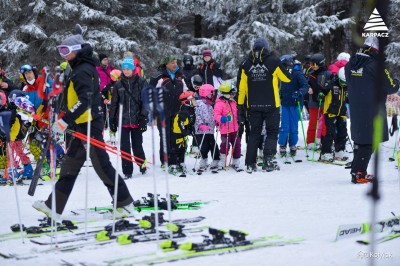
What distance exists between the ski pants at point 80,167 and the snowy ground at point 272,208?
1.98 feet

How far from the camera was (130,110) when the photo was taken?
999cm

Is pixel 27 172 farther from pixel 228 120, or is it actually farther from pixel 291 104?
pixel 291 104

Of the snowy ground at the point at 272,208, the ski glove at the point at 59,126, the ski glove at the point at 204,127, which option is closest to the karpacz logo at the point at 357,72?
the snowy ground at the point at 272,208

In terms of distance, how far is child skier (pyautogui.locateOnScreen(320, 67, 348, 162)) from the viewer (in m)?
11.1

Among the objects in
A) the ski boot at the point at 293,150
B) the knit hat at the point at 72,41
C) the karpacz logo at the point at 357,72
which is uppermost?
the knit hat at the point at 72,41

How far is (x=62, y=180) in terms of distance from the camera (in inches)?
250

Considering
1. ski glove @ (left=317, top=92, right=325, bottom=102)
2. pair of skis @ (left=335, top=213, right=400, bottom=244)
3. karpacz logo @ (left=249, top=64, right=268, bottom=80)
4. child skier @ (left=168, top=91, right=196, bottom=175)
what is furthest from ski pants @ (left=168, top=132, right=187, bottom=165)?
pair of skis @ (left=335, top=213, right=400, bottom=244)

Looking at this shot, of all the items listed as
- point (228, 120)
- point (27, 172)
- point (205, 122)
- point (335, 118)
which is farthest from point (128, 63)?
point (335, 118)

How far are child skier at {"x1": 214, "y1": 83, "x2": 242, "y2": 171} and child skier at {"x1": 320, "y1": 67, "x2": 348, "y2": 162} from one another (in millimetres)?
1782

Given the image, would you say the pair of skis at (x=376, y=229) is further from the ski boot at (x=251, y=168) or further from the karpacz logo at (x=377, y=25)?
the ski boot at (x=251, y=168)

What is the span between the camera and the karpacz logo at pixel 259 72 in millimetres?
10148

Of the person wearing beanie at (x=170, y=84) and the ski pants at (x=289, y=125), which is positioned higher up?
the person wearing beanie at (x=170, y=84)

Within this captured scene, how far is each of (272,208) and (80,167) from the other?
223cm

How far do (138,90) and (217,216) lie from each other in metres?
3.83
